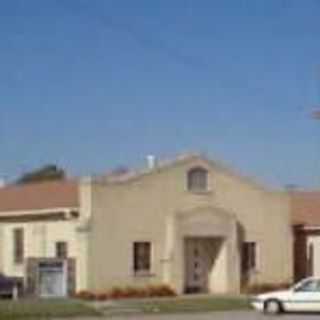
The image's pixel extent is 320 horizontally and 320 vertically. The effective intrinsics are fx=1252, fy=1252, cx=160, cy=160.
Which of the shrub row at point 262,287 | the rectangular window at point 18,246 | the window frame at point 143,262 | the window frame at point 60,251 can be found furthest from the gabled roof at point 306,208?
the rectangular window at point 18,246

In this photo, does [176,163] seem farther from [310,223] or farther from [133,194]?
[310,223]

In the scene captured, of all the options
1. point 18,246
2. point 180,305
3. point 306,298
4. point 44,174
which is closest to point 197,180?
point 18,246

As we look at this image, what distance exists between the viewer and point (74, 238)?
49031 millimetres

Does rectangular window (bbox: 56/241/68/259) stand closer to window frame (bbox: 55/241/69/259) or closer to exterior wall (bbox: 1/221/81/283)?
window frame (bbox: 55/241/69/259)

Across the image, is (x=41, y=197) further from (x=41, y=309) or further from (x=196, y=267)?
(x=41, y=309)

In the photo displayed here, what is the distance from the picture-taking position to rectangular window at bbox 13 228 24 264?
172ft

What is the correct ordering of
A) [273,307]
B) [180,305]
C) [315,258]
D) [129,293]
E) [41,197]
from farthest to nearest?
[315,258] < [41,197] < [129,293] < [180,305] < [273,307]

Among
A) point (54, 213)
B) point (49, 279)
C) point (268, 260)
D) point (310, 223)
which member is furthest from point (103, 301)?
point (310, 223)

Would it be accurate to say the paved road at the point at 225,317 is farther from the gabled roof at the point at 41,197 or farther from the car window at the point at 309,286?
the gabled roof at the point at 41,197

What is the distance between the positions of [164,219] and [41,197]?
7158 mm

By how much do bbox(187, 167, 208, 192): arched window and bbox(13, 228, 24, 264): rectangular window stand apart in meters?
7.59

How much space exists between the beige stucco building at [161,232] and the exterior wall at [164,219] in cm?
4

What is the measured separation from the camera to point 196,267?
168 ft

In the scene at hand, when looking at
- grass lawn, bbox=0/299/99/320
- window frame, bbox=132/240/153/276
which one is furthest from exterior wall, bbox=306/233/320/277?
grass lawn, bbox=0/299/99/320
